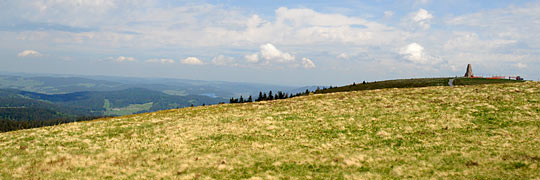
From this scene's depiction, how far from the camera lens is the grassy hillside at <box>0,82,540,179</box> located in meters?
17.6

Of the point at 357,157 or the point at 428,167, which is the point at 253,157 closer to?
the point at 357,157

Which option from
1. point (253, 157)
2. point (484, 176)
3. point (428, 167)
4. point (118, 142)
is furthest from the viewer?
point (118, 142)

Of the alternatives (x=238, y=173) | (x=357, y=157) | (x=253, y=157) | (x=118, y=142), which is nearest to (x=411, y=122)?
(x=357, y=157)

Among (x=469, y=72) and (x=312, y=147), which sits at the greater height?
(x=469, y=72)

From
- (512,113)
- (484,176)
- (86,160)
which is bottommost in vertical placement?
(86,160)

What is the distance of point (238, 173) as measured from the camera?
17.9 m

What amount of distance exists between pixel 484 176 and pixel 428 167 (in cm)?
276

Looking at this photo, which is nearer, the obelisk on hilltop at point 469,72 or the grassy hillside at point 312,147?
the grassy hillside at point 312,147

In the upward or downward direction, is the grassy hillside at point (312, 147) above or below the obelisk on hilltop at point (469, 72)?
below

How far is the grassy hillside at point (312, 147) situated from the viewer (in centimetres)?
1756

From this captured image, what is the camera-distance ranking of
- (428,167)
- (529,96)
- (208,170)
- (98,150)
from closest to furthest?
1. (428,167)
2. (208,170)
3. (98,150)
4. (529,96)

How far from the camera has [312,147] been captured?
910 inches

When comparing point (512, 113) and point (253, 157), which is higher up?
point (512, 113)

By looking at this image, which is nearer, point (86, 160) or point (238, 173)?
point (238, 173)
